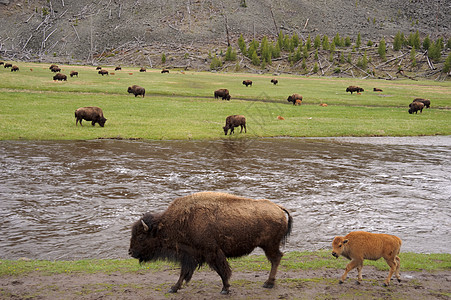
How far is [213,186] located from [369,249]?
9.31 meters

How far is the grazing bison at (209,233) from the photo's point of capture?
754 cm

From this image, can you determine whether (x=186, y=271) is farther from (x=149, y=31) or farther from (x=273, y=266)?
(x=149, y=31)

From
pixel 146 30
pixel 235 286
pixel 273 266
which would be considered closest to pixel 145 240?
pixel 235 286

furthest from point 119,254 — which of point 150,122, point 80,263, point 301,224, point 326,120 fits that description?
point 326,120

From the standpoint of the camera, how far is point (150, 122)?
31578 mm

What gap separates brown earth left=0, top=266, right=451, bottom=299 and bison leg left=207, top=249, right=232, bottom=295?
19 cm

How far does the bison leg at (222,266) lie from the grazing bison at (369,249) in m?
2.38

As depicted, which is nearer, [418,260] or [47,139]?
[418,260]

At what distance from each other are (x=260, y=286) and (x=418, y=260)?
167 inches

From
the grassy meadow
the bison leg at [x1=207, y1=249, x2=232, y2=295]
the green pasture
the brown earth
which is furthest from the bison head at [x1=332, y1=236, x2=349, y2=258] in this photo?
the grassy meadow

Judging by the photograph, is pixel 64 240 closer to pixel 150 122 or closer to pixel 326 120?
pixel 150 122

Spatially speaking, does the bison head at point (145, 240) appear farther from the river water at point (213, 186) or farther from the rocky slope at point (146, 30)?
the rocky slope at point (146, 30)

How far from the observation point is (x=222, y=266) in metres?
7.49

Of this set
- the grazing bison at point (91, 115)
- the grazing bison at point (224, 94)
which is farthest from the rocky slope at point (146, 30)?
the grazing bison at point (91, 115)
